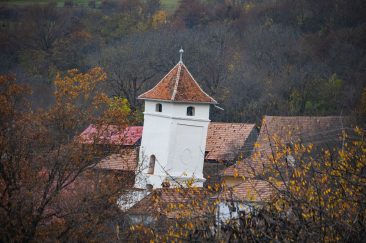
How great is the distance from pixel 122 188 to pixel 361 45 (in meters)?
40.2

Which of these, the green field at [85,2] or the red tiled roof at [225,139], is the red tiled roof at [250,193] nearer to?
the red tiled roof at [225,139]

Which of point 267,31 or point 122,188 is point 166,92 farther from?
point 267,31

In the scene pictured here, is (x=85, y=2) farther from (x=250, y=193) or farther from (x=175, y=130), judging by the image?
(x=250, y=193)

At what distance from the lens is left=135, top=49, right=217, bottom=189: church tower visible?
1158 inches

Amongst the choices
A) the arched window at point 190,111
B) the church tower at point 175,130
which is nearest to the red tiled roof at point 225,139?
the church tower at point 175,130

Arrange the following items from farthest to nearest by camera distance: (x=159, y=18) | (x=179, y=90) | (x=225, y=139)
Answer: (x=159, y=18) → (x=225, y=139) → (x=179, y=90)

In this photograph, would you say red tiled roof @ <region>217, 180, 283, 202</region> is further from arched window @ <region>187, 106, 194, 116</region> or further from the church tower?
arched window @ <region>187, 106, 194, 116</region>

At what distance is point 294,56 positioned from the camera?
190ft

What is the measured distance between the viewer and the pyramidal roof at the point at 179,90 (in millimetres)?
29656

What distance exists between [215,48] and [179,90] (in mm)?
30125

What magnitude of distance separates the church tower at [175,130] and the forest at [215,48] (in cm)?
870

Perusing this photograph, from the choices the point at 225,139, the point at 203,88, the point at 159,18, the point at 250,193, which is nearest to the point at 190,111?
the point at 225,139

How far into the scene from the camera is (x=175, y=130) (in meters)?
29.5

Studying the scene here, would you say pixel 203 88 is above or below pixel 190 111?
below
